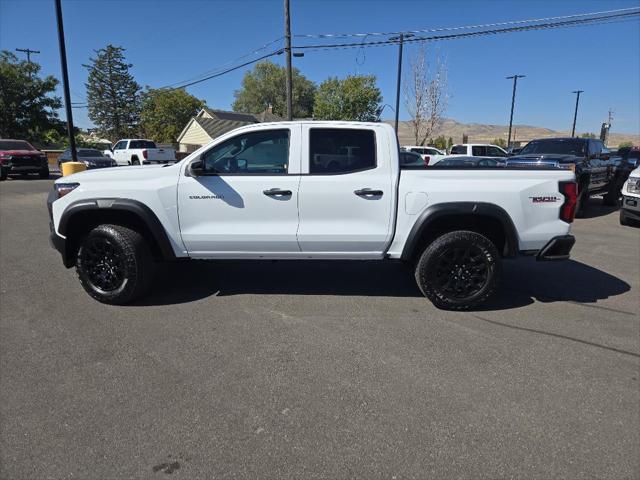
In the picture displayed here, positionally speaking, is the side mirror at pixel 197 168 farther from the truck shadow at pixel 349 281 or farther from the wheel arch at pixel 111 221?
the truck shadow at pixel 349 281

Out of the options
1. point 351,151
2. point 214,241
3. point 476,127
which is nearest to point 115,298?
point 214,241

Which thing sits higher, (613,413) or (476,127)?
(476,127)

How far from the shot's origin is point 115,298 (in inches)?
176

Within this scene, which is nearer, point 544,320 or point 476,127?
point 544,320

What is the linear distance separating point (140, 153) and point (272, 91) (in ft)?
197

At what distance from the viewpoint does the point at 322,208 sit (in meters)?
4.27

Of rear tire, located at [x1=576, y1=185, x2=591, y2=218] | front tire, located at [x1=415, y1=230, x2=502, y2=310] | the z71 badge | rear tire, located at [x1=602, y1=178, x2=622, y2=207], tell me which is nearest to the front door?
front tire, located at [x1=415, y1=230, x2=502, y2=310]

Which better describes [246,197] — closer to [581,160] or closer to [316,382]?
[316,382]

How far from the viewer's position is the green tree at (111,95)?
7050 centimetres

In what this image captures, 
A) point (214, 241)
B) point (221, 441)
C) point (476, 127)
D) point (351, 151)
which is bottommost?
point (221, 441)

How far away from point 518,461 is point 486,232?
103 inches

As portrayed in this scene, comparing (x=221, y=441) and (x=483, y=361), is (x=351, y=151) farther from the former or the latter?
(x=221, y=441)

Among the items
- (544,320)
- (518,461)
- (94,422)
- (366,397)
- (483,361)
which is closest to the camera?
(518,461)

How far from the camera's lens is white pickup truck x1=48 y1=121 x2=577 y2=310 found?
4215 millimetres
